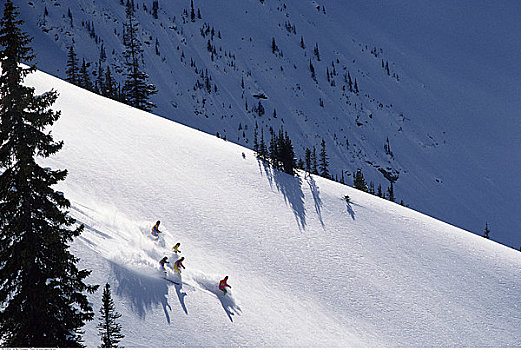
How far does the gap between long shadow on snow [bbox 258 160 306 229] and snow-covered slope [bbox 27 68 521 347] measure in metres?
0.17

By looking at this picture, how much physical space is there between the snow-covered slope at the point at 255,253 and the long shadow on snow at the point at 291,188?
171 millimetres

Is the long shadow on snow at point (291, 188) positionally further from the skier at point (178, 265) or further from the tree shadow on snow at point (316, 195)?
the skier at point (178, 265)

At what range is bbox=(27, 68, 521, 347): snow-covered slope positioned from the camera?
1631 centimetres

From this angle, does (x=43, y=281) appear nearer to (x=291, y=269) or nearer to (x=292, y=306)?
(x=292, y=306)

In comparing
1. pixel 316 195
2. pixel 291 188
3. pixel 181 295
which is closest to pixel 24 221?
pixel 181 295

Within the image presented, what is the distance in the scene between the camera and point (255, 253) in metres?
22.9

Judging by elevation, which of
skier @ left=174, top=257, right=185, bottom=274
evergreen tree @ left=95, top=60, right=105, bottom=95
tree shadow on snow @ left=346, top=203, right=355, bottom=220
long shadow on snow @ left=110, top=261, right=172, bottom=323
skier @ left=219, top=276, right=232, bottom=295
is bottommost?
long shadow on snow @ left=110, top=261, right=172, bottom=323

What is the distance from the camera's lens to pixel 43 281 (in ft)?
30.6

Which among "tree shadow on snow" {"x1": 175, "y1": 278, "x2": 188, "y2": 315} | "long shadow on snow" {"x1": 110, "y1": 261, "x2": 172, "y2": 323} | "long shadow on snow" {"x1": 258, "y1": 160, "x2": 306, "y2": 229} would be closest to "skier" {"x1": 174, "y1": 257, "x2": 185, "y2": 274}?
"tree shadow on snow" {"x1": 175, "y1": 278, "x2": 188, "y2": 315}

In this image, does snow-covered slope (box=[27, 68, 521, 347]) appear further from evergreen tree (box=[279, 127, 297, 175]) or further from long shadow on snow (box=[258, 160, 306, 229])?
evergreen tree (box=[279, 127, 297, 175])

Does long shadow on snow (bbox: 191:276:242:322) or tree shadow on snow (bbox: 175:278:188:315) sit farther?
long shadow on snow (bbox: 191:276:242:322)

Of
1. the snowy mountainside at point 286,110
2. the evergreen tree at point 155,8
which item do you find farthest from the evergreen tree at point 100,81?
→ the evergreen tree at point 155,8

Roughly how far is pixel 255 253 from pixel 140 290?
854 centimetres

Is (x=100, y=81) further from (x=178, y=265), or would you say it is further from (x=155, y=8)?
(x=155, y=8)
